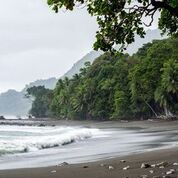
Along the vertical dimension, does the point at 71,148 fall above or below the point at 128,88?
below

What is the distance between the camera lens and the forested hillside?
7031cm

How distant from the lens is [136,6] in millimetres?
11508

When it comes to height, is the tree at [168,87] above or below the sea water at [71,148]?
above

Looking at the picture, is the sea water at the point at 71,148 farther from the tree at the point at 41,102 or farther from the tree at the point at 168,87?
the tree at the point at 41,102

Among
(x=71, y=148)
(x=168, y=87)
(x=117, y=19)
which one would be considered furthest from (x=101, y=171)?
(x=168, y=87)

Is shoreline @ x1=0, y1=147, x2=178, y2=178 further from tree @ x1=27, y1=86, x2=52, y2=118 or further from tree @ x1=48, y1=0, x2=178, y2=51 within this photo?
tree @ x1=27, y1=86, x2=52, y2=118

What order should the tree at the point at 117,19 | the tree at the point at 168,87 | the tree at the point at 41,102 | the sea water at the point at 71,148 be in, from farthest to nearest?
the tree at the point at 41,102 < the tree at the point at 168,87 < the sea water at the point at 71,148 < the tree at the point at 117,19

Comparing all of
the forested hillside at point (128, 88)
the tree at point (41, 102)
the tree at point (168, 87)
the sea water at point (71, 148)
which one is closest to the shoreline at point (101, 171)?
the sea water at point (71, 148)

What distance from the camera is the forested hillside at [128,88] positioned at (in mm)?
70312

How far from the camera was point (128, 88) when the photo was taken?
280 feet

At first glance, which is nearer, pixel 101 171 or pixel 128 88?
pixel 101 171

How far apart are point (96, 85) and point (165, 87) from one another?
33.4 metres

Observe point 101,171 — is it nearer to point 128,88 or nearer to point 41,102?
point 128,88

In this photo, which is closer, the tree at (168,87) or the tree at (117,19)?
the tree at (117,19)
